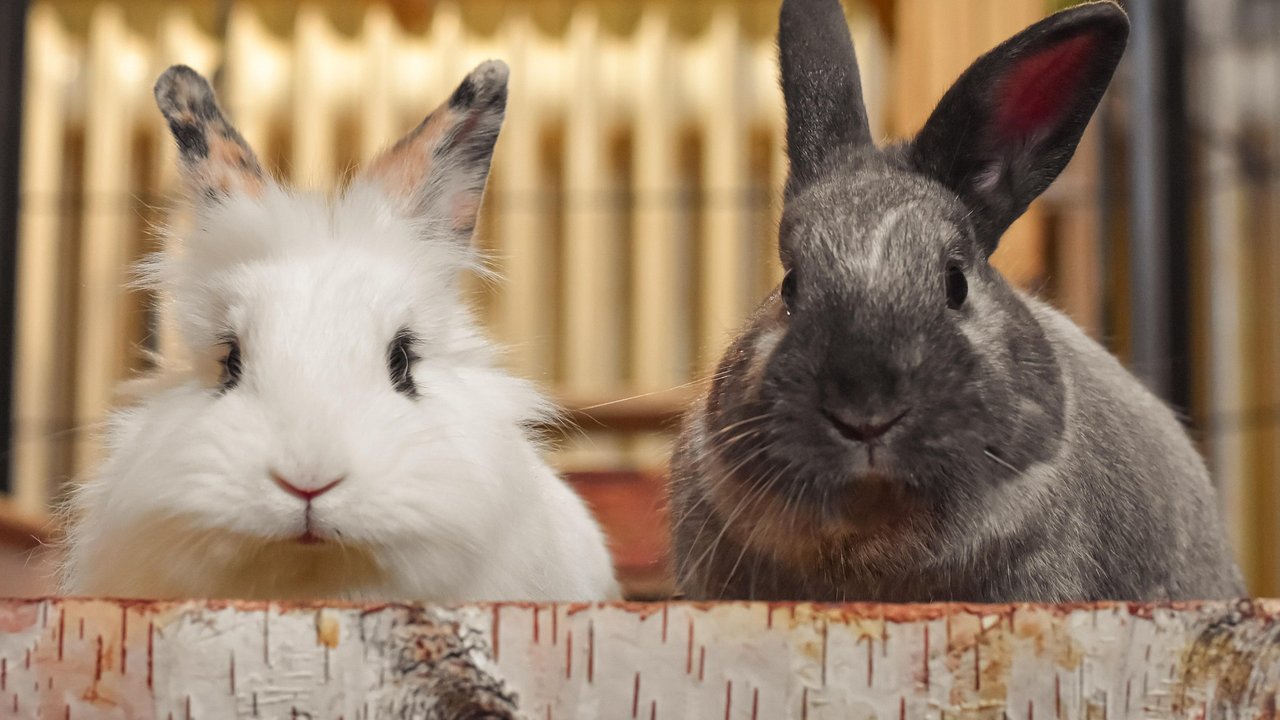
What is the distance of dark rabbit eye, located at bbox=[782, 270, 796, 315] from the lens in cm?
107

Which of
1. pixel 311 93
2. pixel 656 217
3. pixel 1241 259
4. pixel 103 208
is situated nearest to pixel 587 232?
pixel 656 217

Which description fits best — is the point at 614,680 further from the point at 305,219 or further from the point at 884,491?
the point at 305,219

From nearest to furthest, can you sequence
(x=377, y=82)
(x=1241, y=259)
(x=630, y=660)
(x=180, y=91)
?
(x=630, y=660)
(x=180, y=91)
(x=1241, y=259)
(x=377, y=82)

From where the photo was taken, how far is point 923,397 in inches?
36.0

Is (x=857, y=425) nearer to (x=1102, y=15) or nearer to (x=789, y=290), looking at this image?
(x=789, y=290)

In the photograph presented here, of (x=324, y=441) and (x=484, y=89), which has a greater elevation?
(x=484, y=89)

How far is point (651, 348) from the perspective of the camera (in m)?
3.45

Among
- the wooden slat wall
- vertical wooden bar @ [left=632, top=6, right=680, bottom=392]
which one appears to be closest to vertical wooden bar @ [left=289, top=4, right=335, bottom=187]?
vertical wooden bar @ [left=632, top=6, right=680, bottom=392]

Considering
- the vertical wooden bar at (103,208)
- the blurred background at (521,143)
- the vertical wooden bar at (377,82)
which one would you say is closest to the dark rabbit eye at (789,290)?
the blurred background at (521,143)

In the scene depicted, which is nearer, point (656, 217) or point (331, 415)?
point (331, 415)

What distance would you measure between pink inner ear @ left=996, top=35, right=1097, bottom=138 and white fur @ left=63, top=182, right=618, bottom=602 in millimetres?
471

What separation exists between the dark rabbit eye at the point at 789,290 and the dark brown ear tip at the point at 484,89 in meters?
0.30

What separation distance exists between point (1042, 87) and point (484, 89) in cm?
47

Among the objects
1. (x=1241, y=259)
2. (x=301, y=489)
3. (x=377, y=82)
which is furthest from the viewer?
(x=377, y=82)
